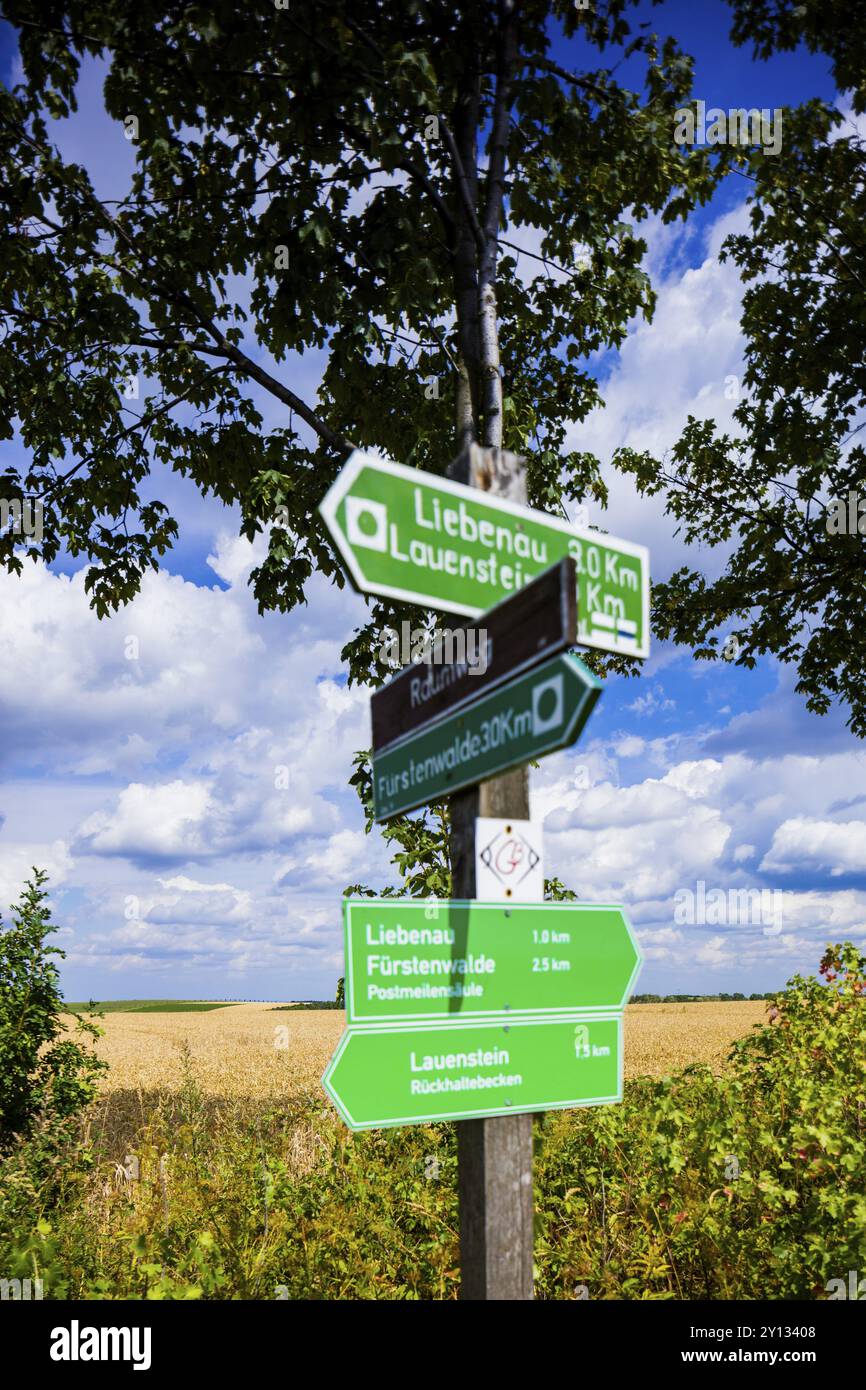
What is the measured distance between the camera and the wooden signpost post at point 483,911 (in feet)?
8.02

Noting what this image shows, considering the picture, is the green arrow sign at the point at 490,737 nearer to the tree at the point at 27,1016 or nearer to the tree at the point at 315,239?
the tree at the point at 315,239

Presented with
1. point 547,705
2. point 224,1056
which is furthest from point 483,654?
point 224,1056

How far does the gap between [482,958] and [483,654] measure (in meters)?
0.90

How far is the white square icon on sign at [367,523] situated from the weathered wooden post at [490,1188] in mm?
824

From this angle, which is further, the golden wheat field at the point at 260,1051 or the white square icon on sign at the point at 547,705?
the golden wheat field at the point at 260,1051

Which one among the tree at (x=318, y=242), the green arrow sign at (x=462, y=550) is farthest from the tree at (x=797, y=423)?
the green arrow sign at (x=462, y=550)

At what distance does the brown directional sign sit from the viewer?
235 centimetres

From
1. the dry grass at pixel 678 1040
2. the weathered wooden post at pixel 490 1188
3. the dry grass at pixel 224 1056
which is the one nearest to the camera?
the weathered wooden post at pixel 490 1188

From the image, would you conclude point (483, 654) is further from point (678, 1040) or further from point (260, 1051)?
point (678, 1040)

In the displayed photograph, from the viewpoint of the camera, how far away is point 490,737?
2559mm

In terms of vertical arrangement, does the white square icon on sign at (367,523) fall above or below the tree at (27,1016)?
above

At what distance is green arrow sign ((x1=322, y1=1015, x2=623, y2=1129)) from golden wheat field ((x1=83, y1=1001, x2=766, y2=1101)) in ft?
15.4

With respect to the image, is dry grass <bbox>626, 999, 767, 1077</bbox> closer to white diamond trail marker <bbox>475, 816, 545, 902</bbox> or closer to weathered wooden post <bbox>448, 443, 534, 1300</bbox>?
weathered wooden post <bbox>448, 443, 534, 1300</bbox>

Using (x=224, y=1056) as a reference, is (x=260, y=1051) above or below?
below
